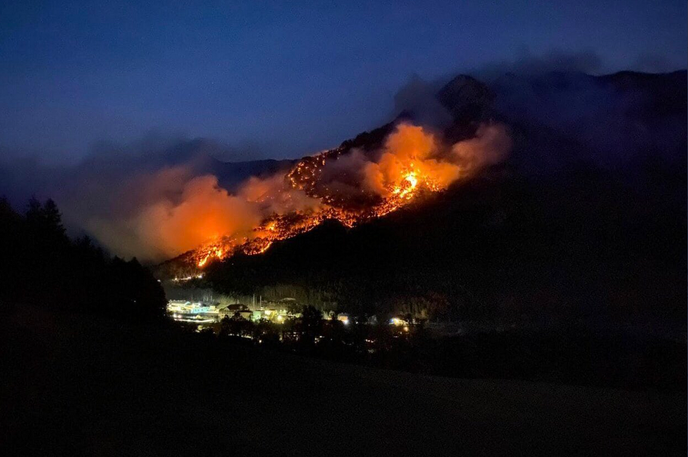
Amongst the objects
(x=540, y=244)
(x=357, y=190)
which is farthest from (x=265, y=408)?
(x=357, y=190)

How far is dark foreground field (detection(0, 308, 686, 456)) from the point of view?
6.39 metres

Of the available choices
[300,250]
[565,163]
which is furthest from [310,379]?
[565,163]

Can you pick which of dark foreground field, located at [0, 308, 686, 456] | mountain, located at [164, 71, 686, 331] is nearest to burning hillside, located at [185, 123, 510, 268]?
mountain, located at [164, 71, 686, 331]

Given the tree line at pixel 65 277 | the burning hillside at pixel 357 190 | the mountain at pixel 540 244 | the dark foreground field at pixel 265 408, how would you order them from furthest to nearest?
1. the burning hillside at pixel 357 190
2. the mountain at pixel 540 244
3. the tree line at pixel 65 277
4. the dark foreground field at pixel 265 408

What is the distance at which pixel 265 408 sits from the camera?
7.80 m

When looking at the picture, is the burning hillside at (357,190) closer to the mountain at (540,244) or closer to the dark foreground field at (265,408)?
the mountain at (540,244)

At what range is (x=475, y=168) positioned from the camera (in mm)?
46000

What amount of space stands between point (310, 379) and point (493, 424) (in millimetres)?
2877

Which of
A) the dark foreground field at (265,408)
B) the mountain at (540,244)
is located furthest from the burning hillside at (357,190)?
the dark foreground field at (265,408)

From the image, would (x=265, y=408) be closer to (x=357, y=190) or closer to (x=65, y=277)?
(x=65, y=277)

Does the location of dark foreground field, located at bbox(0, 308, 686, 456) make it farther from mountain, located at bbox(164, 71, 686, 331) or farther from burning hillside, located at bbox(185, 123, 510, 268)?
burning hillside, located at bbox(185, 123, 510, 268)

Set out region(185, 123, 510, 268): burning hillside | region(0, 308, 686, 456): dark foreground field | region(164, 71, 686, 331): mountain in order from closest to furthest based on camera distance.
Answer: region(0, 308, 686, 456): dark foreground field → region(164, 71, 686, 331): mountain → region(185, 123, 510, 268): burning hillside

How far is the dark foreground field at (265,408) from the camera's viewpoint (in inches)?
252

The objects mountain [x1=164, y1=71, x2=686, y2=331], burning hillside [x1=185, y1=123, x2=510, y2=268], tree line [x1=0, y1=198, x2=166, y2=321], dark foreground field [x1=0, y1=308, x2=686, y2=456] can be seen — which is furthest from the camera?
burning hillside [x1=185, y1=123, x2=510, y2=268]
